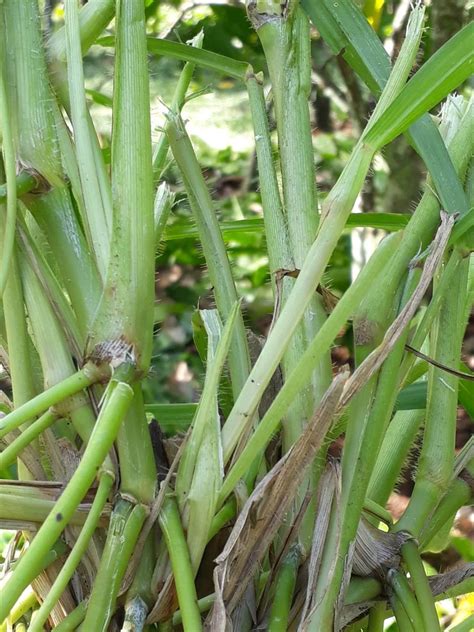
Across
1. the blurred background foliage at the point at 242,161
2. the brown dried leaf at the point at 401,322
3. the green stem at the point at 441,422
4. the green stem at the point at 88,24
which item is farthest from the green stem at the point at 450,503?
the blurred background foliage at the point at 242,161

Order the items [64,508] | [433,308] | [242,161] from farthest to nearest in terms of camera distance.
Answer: [242,161], [433,308], [64,508]

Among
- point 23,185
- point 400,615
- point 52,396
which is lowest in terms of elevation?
point 400,615

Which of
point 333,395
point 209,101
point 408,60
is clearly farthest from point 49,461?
point 209,101

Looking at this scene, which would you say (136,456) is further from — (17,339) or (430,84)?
(430,84)

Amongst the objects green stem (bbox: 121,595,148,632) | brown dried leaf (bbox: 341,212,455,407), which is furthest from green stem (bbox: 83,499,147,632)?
brown dried leaf (bbox: 341,212,455,407)

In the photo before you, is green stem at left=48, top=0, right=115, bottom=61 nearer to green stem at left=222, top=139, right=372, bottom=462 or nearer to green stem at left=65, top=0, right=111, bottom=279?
green stem at left=65, top=0, right=111, bottom=279

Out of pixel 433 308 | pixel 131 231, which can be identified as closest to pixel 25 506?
pixel 131 231

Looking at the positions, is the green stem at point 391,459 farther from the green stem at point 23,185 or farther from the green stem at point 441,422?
the green stem at point 23,185

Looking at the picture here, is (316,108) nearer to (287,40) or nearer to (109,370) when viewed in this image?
(287,40)
